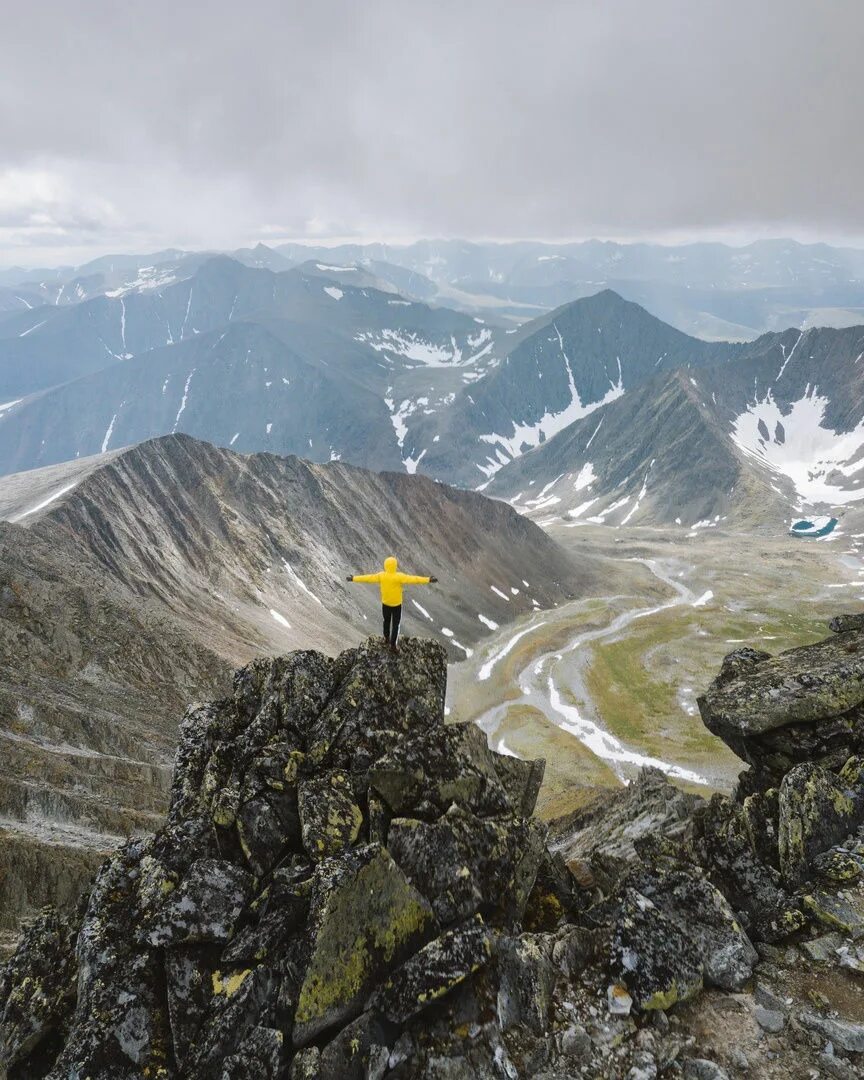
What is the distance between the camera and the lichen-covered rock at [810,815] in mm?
14039

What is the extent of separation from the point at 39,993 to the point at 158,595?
253 feet

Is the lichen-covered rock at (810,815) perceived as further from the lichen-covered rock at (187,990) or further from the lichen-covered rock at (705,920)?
the lichen-covered rock at (187,990)

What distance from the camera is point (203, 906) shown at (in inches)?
477

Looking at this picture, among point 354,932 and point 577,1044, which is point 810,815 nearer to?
point 577,1044

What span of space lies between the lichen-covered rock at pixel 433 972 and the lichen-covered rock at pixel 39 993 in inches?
260

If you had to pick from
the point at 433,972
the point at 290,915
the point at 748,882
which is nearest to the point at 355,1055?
the point at 433,972

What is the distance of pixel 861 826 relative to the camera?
579 inches

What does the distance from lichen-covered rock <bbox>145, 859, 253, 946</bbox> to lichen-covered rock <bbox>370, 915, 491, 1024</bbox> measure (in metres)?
3.41

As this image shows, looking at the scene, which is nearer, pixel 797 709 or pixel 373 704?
pixel 373 704

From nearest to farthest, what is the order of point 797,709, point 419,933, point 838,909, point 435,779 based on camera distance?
point 419,933, point 838,909, point 435,779, point 797,709

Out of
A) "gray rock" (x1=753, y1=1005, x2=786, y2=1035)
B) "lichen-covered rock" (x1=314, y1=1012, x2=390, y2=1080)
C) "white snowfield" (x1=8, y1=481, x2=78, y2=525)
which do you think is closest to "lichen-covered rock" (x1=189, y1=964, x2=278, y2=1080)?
"lichen-covered rock" (x1=314, y1=1012, x2=390, y2=1080)

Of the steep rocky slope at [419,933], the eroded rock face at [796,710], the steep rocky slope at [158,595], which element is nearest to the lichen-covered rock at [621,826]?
the steep rocky slope at [419,933]

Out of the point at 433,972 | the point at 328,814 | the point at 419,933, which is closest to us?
the point at 433,972

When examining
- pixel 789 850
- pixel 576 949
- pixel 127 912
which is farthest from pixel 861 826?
pixel 127 912
